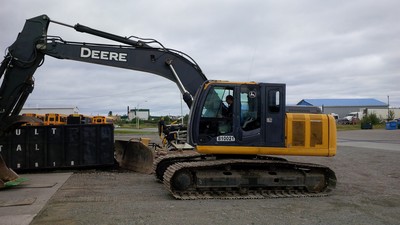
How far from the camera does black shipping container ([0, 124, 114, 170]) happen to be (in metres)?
14.6

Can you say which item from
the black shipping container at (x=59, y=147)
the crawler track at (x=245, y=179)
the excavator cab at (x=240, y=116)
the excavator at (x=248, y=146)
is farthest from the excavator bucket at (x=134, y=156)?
the excavator cab at (x=240, y=116)

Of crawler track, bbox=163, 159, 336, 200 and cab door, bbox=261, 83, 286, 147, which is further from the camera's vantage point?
cab door, bbox=261, 83, 286, 147

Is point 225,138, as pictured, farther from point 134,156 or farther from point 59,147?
point 59,147

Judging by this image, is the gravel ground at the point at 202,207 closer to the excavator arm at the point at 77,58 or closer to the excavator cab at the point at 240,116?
the excavator cab at the point at 240,116

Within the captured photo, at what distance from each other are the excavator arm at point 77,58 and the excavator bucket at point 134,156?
3.85 meters

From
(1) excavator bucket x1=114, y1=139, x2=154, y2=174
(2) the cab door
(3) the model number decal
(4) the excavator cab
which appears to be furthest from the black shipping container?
(2) the cab door

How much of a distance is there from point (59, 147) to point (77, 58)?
15.4ft

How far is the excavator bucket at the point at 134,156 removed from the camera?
14570 millimetres

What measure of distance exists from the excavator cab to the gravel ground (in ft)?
4.66

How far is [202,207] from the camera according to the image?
342 inches

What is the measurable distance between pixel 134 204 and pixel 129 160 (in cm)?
715

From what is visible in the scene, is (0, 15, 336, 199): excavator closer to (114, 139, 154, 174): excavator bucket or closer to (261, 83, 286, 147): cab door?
(261, 83, 286, 147): cab door

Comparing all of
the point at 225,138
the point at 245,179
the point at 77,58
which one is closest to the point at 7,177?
the point at 77,58

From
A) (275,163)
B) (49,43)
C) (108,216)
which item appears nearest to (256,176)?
(275,163)
